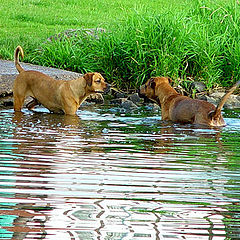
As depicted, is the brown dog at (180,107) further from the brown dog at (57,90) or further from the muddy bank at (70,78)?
the muddy bank at (70,78)

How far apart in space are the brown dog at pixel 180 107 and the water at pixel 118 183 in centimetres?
43

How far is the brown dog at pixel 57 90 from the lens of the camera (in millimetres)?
10167

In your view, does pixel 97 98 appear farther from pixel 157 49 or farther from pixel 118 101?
pixel 157 49

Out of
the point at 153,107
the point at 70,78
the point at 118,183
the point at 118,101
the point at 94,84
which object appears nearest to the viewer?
the point at 118,183

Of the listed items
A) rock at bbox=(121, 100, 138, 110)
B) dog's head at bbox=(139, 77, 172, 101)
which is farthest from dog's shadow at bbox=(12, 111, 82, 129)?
rock at bbox=(121, 100, 138, 110)

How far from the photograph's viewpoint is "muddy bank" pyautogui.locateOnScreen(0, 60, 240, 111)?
11.2 meters

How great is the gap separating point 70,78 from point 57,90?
63.9 inches

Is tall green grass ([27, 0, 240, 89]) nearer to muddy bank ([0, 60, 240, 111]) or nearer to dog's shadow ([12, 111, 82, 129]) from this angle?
muddy bank ([0, 60, 240, 111])

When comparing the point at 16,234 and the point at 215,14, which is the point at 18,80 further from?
the point at 16,234

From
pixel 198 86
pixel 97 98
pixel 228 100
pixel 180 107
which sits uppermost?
pixel 180 107

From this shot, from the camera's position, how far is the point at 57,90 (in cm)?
1029

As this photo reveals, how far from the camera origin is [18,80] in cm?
1034

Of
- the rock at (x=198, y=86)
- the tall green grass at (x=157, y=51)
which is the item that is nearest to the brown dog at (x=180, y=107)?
the tall green grass at (x=157, y=51)

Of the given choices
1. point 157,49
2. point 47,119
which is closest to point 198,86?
point 157,49
